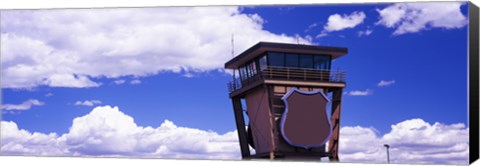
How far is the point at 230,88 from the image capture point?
33562 millimetres

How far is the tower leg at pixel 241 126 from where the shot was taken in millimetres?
34188

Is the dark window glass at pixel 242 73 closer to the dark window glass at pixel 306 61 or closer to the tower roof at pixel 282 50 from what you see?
the tower roof at pixel 282 50

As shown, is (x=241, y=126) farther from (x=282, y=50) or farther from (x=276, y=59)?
(x=282, y=50)

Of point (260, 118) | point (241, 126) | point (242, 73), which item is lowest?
point (241, 126)

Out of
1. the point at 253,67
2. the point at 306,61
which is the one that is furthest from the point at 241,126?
the point at 306,61

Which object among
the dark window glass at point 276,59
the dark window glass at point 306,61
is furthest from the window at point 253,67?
the dark window glass at point 306,61

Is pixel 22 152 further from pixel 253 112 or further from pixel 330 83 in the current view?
pixel 330 83

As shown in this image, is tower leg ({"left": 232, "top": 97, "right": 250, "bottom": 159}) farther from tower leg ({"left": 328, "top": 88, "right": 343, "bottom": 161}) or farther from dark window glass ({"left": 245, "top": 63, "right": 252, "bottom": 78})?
tower leg ({"left": 328, "top": 88, "right": 343, "bottom": 161})

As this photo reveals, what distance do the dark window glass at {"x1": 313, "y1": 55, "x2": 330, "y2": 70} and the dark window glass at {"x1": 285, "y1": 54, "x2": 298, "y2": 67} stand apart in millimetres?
695

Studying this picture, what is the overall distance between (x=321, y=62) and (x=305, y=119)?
2195 mm

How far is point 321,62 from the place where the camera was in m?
32.9

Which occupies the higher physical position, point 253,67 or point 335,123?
point 253,67

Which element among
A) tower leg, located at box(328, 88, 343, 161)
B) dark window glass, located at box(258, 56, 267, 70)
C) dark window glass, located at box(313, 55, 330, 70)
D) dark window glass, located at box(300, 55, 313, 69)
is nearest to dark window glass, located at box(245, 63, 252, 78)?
dark window glass, located at box(258, 56, 267, 70)

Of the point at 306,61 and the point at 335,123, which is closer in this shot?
the point at 335,123
